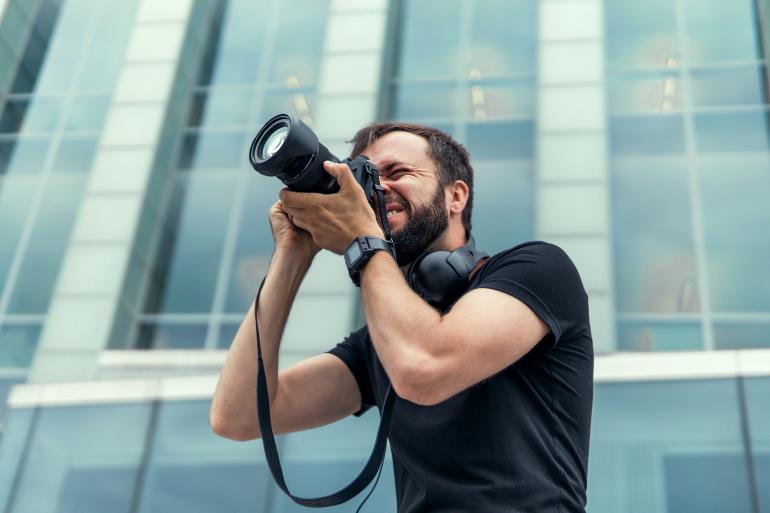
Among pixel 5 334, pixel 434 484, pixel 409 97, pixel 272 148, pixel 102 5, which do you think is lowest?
pixel 434 484

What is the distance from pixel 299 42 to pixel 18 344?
438 cm

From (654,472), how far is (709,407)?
2.16ft

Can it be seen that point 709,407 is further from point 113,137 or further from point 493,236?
point 113,137

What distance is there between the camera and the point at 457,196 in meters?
2.51

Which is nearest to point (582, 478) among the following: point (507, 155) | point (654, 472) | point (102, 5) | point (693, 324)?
point (654, 472)

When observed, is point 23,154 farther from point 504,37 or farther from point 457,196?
point 457,196

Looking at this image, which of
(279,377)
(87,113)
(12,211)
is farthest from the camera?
(87,113)

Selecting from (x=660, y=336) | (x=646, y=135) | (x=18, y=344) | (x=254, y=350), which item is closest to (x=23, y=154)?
(x=18, y=344)

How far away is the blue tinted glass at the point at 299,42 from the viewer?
9.85 meters

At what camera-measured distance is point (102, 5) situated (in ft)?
35.3

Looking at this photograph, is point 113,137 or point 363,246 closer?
point 363,246

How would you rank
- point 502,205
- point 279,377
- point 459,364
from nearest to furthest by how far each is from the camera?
point 459,364, point 279,377, point 502,205

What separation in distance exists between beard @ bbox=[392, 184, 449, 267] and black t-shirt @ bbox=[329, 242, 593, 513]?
0.27 m

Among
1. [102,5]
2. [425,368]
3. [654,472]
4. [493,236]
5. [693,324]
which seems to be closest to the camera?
[425,368]
